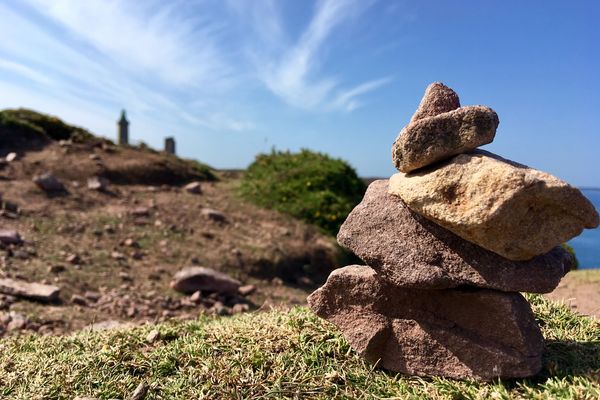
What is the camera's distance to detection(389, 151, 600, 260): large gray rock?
9.35ft

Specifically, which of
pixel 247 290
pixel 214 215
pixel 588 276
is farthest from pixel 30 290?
pixel 588 276

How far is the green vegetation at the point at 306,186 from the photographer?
43.2ft

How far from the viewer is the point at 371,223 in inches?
138

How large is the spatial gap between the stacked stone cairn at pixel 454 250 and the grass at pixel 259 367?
0.55 ft

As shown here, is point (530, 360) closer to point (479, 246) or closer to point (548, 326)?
point (479, 246)

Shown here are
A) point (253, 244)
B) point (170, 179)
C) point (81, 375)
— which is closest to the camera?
point (81, 375)

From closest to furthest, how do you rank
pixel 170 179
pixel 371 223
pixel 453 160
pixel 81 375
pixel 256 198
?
1. pixel 453 160
2. pixel 371 223
3. pixel 81 375
4. pixel 256 198
5. pixel 170 179

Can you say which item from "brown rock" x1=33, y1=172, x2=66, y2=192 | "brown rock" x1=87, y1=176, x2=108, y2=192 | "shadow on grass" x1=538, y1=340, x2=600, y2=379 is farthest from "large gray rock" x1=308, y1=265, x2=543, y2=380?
"brown rock" x1=87, y1=176, x2=108, y2=192

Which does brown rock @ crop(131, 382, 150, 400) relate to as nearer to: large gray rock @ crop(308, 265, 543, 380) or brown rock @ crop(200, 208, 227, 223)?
large gray rock @ crop(308, 265, 543, 380)

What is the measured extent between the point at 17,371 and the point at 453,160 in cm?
349

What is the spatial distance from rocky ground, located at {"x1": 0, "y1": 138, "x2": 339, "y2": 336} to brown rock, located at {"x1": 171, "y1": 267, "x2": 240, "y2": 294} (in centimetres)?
12

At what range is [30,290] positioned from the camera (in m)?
7.23

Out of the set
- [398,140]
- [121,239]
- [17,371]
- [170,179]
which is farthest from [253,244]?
[398,140]

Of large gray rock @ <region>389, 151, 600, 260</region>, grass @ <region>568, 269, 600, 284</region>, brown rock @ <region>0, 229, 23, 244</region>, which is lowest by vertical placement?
grass @ <region>568, 269, 600, 284</region>
